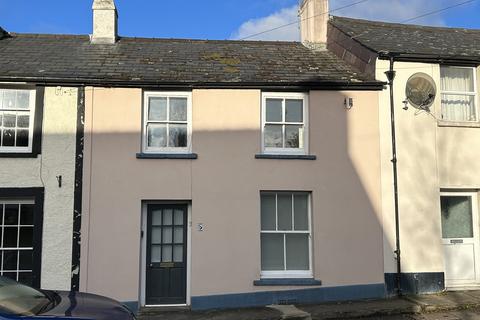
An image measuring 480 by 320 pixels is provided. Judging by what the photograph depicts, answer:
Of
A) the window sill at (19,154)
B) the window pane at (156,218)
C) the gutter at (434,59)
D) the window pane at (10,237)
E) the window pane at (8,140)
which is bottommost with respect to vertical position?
the window pane at (10,237)

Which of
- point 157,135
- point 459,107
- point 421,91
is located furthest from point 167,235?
point 459,107

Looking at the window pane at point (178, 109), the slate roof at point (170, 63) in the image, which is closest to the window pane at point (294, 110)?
the slate roof at point (170, 63)

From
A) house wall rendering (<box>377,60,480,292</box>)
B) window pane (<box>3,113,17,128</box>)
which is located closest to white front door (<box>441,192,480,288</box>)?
house wall rendering (<box>377,60,480,292</box>)

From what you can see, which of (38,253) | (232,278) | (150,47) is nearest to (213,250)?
(232,278)

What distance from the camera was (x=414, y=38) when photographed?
40.8 feet

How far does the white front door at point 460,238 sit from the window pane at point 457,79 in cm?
250

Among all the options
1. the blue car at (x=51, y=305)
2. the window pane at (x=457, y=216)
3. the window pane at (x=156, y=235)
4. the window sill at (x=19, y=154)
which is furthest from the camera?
the window pane at (x=457, y=216)

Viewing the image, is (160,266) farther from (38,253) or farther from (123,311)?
(123,311)

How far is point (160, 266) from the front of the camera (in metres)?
9.79

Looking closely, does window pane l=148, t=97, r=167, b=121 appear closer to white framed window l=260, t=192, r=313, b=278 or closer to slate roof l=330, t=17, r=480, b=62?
white framed window l=260, t=192, r=313, b=278

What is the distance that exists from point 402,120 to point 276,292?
15.4 feet

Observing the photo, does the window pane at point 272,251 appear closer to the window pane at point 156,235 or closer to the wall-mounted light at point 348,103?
the window pane at point 156,235

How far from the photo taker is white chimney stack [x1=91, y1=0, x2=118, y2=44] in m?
12.5

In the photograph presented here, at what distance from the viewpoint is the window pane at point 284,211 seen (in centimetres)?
1017
